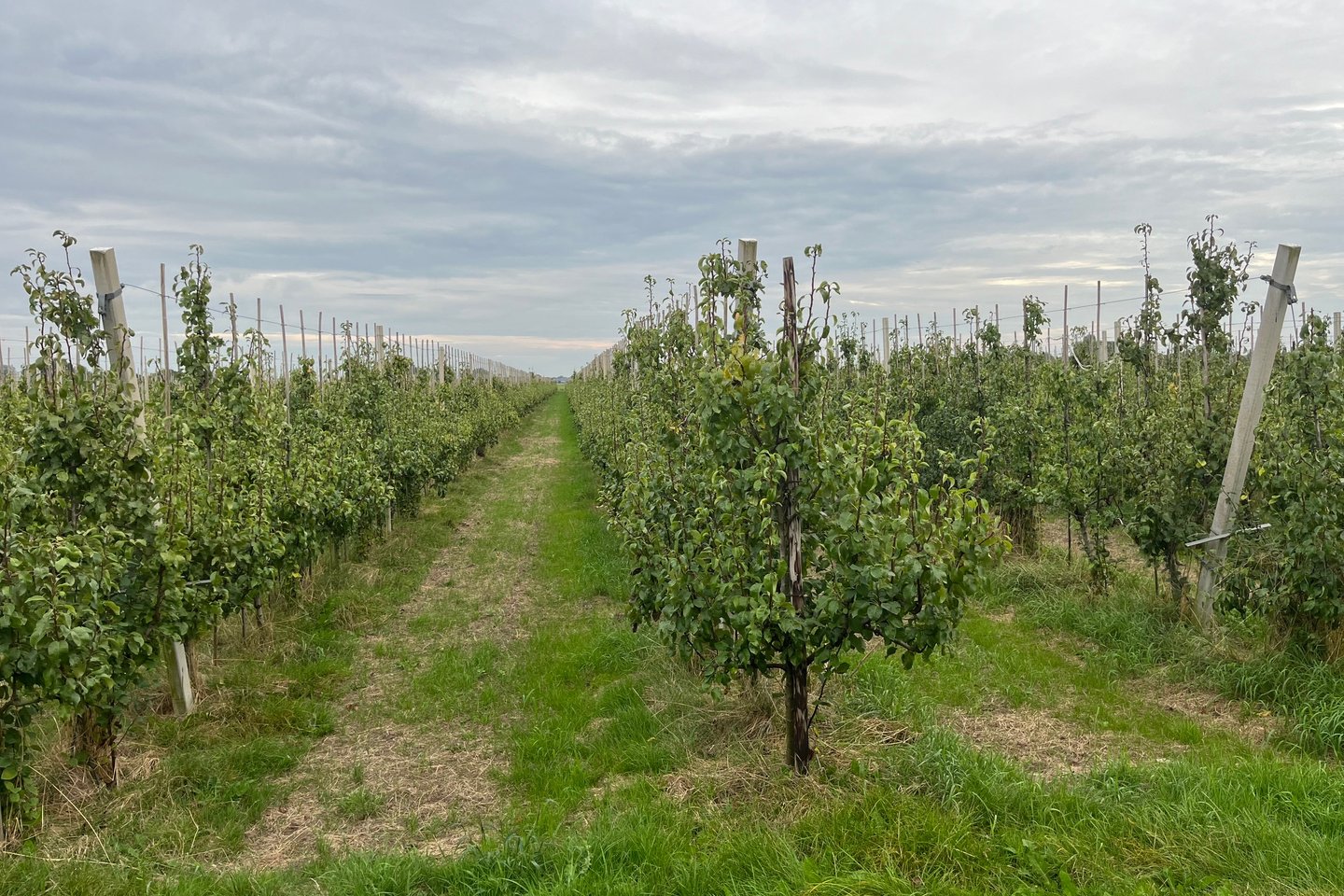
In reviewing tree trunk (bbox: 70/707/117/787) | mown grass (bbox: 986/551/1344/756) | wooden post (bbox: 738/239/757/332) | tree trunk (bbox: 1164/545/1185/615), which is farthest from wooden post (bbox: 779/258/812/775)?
tree trunk (bbox: 1164/545/1185/615)

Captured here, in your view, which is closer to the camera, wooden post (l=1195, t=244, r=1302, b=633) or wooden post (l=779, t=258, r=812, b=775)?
wooden post (l=779, t=258, r=812, b=775)

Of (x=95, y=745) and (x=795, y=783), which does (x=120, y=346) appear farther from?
(x=795, y=783)

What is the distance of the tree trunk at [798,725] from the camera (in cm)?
463

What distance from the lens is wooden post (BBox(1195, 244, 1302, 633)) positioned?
6.55 meters

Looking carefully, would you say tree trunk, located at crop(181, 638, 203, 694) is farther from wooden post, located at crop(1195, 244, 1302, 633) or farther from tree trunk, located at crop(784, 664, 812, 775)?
wooden post, located at crop(1195, 244, 1302, 633)

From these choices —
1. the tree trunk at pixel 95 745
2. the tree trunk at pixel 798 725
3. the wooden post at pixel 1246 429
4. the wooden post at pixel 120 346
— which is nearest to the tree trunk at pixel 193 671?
the wooden post at pixel 120 346

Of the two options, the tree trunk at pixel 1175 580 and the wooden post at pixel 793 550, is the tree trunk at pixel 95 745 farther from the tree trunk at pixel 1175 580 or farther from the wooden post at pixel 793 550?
the tree trunk at pixel 1175 580

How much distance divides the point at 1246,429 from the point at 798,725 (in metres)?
4.88

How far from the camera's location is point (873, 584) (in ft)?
13.5

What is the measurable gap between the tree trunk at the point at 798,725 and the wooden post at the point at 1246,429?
4322 millimetres

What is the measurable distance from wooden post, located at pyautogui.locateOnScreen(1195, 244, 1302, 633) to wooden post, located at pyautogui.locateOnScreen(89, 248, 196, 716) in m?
8.16

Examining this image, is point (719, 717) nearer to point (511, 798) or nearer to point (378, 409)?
point (511, 798)

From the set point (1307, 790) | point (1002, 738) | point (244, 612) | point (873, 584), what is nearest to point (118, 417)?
point (244, 612)

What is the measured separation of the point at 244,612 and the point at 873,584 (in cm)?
630
